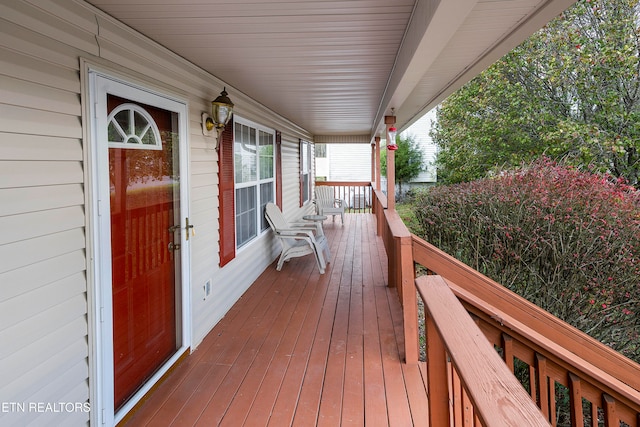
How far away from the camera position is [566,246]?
13.5ft

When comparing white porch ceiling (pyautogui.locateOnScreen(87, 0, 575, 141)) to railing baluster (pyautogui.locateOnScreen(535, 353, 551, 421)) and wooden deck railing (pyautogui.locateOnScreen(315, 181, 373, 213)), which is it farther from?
wooden deck railing (pyautogui.locateOnScreen(315, 181, 373, 213))

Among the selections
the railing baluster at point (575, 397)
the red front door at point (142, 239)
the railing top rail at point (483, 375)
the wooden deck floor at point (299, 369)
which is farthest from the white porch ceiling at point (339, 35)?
the wooden deck floor at point (299, 369)

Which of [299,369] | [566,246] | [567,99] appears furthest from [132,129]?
[567,99]

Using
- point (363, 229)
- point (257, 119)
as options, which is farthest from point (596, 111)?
point (257, 119)

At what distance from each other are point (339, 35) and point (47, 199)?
1755 mm

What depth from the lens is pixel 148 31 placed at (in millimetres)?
2461

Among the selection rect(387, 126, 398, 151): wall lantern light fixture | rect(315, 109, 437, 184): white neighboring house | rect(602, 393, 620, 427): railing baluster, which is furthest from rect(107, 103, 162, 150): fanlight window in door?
rect(315, 109, 437, 184): white neighboring house

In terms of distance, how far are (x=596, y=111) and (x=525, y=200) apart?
5.38 m

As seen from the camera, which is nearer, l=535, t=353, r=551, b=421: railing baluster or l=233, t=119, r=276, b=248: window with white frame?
l=535, t=353, r=551, b=421: railing baluster

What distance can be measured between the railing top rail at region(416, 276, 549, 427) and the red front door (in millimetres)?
1796

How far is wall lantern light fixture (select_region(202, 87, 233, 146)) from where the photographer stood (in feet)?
11.5

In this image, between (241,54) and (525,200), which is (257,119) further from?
(525,200)

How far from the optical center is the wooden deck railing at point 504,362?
0.87 meters

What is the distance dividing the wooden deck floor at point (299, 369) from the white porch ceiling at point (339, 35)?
198 cm
